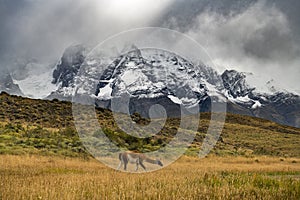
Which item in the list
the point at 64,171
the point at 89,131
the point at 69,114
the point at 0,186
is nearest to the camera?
the point at 0,186

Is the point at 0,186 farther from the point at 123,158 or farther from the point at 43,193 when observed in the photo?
the point at 123,158

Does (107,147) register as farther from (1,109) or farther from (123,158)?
(1,109)

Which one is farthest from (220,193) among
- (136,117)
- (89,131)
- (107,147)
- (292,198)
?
(136,117)

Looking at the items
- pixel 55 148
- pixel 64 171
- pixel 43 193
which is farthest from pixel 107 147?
pixel 43 193

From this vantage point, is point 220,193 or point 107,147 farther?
point 107,147

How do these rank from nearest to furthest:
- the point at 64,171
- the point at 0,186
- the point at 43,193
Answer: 1. the point at 43,193
2. the point at 0,186
3. the point at 64,171

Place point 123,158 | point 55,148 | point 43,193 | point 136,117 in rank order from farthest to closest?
point 136,117 < point 55,148 < point 123,158 < point 43,193

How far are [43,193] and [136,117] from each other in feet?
175

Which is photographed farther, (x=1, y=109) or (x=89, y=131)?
(x=1, y=109)

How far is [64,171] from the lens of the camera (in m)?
15.7

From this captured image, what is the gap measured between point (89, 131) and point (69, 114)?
50.0 feet

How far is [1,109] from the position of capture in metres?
49.5

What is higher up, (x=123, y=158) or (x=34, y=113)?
(x=34, y=113)

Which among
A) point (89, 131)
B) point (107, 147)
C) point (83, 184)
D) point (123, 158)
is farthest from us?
point (89, 131)
